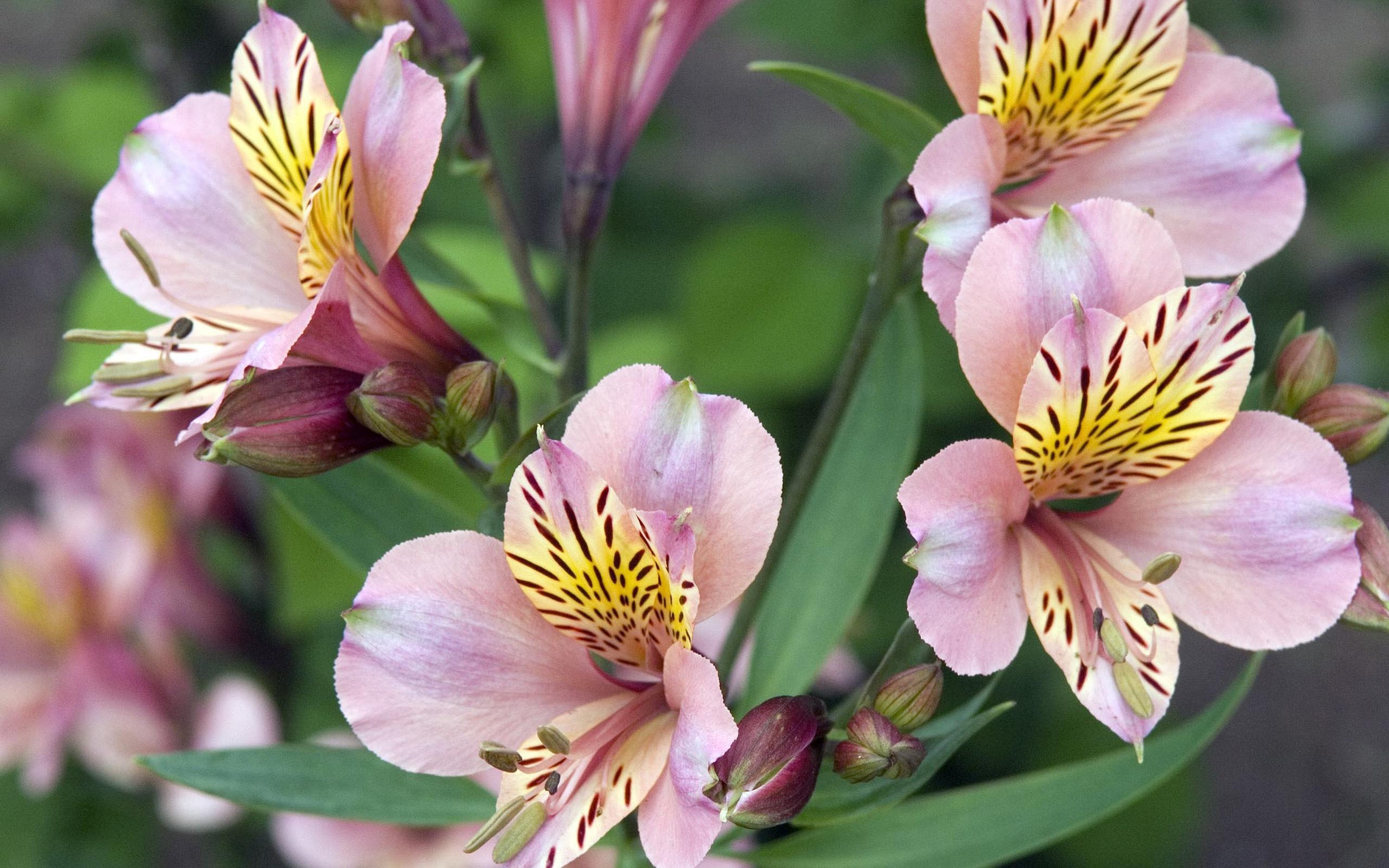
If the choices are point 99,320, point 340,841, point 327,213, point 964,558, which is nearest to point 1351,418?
point 964,558

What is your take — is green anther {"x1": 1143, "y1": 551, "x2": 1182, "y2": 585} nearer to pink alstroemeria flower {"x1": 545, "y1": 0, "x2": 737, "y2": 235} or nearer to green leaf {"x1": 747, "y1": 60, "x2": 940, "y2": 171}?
green leaf {"x1": 747, "y1": 60, "x2": 940, "y2": 171}

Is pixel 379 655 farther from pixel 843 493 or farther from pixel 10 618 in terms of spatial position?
pixel 10 618

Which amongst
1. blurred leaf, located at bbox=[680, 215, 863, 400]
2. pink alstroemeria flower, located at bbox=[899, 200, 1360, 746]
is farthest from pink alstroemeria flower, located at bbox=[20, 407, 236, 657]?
pink alstroemeria flower, located at bbox=[899, 200, 1360, 746]

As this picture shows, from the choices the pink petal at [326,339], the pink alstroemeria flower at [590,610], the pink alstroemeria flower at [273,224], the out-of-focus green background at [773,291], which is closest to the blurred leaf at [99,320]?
the out-of-focus green background at [773,291]

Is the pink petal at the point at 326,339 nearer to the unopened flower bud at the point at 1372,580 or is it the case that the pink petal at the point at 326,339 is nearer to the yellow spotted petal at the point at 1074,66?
the yellow spotted petal at the point at 1074,66

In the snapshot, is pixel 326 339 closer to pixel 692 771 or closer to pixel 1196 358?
pixel 692 771
